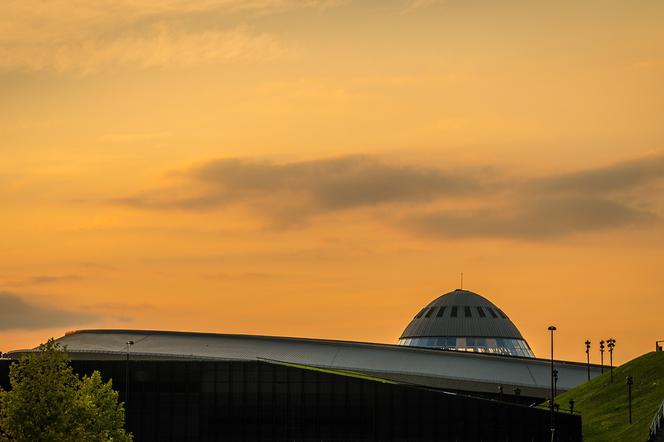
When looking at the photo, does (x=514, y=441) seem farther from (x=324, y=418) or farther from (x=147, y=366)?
(x=147, y=366)

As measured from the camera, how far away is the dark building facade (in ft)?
405

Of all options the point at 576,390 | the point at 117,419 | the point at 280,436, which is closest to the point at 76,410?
the point at 117,419

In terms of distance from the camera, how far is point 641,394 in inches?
5640

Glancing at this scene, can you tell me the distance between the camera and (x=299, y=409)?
126062 mm

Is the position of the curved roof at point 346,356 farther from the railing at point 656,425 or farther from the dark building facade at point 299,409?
the railing at point 656,425

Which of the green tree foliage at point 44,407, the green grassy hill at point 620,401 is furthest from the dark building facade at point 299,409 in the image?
the green tree foliage at point 44,407

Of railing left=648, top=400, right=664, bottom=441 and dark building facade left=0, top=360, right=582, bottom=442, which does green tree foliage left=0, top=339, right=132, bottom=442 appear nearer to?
dark building facade left=0, top=360, right=582, bottom=442

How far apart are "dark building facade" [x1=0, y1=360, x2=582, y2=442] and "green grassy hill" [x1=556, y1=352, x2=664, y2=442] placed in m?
6.46

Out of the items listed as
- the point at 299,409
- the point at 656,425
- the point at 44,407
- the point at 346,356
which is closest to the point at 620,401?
the point at 656,425

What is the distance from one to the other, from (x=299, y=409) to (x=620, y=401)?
39.8 metres

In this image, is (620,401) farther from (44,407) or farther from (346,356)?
(44,407)

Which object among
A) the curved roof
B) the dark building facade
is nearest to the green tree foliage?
Result: the dark building facade

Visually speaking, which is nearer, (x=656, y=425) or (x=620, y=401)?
(x=656, y=425)

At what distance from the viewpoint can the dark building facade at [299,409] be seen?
123375mm
